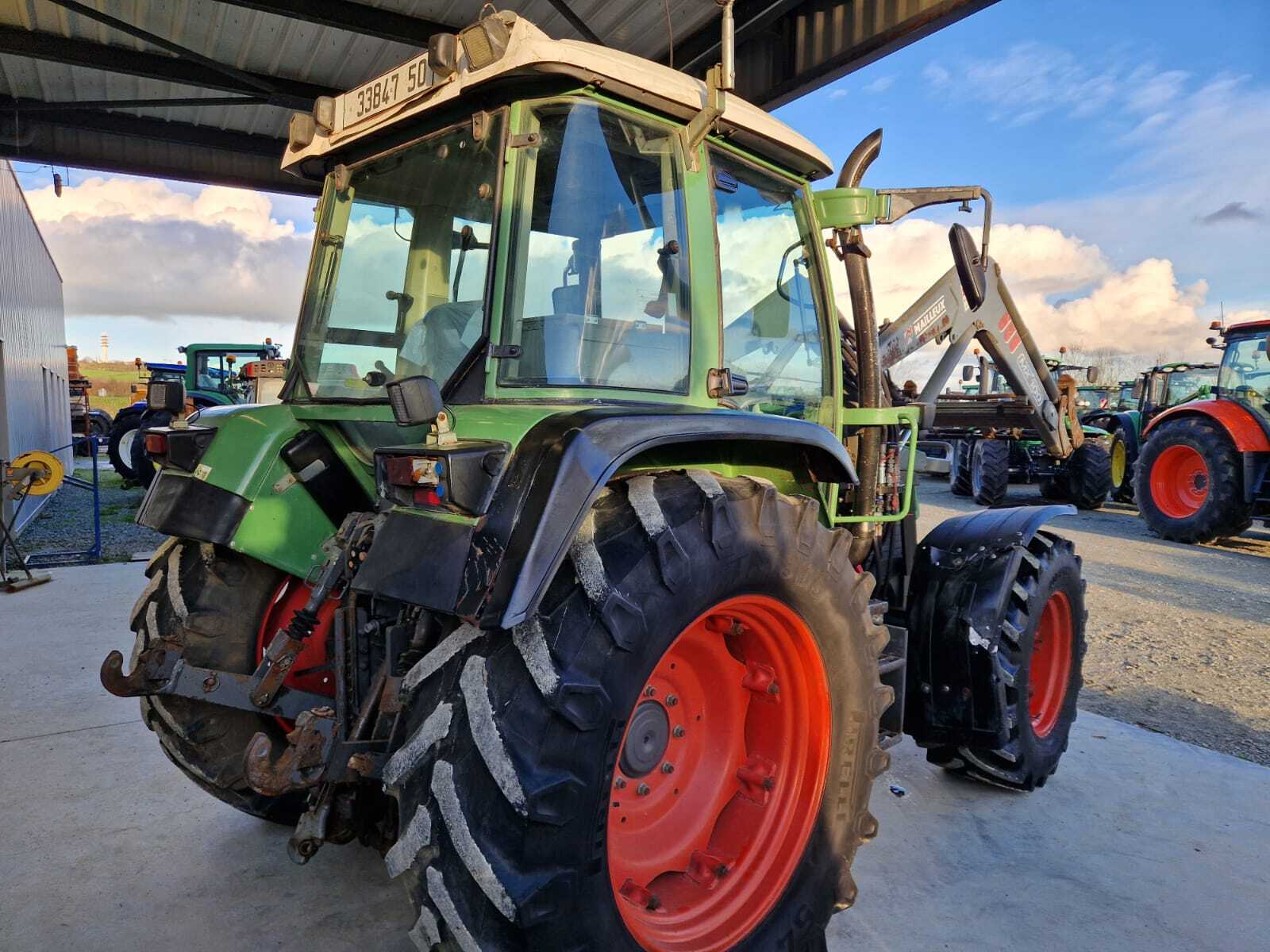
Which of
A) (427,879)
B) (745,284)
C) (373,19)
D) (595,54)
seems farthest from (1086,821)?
(373,19)

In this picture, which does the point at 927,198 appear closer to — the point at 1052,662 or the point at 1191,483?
the point at 1052,662

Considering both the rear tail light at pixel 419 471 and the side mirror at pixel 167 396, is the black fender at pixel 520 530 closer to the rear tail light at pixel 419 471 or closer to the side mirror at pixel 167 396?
the rear tail light at pixel 419 471

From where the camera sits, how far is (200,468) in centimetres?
250

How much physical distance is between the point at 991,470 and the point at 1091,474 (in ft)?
4.60

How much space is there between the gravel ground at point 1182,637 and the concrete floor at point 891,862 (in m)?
0.74

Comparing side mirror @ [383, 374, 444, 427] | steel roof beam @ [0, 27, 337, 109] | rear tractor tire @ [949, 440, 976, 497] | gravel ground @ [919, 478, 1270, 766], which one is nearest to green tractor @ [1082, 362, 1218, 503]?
rear tractor tire @ [949, 440, 976, 497]

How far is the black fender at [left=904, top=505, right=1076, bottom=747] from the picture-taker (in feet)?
10.1

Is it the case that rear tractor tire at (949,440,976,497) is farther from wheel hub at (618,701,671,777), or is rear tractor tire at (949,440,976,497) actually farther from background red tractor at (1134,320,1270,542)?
wheel hub at (618,701,671,777)

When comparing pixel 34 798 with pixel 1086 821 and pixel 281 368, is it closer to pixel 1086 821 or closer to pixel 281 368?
pixel 281 368

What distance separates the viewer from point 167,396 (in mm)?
2771

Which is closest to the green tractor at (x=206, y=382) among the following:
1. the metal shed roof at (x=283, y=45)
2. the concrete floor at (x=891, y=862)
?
the metal shed roof at (x=283, y=45)

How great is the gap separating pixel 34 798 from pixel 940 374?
396 centimetres

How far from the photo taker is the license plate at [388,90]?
2256 millimetres

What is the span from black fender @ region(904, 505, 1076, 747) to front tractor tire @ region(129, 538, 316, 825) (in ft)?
7.50
